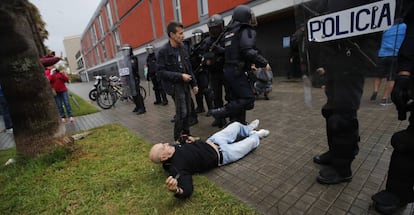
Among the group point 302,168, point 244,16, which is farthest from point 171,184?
point 244,16

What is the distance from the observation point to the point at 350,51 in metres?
1.58

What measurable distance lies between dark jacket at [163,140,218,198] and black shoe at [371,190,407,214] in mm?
1543

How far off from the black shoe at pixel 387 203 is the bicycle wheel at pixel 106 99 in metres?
8.27

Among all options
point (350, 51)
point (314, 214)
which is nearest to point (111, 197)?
point (314, 214)

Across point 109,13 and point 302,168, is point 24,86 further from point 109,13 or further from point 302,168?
point 109,13

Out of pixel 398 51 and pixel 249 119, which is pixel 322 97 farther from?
pixel 249 119

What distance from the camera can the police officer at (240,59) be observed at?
9.75 feet

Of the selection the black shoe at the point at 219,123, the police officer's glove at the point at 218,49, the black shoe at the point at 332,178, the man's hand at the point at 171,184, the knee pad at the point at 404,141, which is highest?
the police officer's glove at the point at 218,49

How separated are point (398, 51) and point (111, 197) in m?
2.84

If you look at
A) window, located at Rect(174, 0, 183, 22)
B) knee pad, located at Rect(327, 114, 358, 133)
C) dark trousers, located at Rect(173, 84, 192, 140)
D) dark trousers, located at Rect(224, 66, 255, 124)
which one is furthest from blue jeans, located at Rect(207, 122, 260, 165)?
window, located at Rect(174, 0, 183, 22)

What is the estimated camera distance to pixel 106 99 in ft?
27.0

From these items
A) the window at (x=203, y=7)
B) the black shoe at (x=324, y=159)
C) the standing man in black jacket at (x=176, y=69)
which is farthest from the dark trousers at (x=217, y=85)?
the window at (x=203, y=7)

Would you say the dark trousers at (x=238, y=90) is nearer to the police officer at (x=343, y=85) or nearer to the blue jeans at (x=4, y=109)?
the police officer at (x=343, y=85)

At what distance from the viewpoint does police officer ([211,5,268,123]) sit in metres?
2.97
